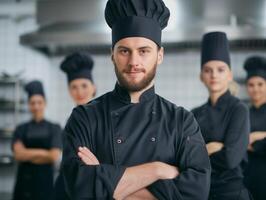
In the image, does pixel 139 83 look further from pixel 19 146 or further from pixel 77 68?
pixel 19 146

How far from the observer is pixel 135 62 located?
1461 millimetres

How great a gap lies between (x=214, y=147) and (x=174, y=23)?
201 centimetres

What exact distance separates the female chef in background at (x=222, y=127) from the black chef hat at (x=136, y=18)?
0.72 meters

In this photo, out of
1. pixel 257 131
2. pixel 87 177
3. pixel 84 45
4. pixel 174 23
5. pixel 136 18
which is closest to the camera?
pixel 87 177

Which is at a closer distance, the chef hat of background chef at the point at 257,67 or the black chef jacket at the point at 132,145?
the black chef jacket at the point at 132,145

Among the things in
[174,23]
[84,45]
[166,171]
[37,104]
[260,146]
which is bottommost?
[260,146]

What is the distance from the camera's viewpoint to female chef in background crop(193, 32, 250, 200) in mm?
2092

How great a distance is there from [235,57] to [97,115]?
12.5 feet

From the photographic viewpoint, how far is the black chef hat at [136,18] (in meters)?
1.52

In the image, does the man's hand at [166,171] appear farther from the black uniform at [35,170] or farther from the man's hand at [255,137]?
the black uniform at [35,170]

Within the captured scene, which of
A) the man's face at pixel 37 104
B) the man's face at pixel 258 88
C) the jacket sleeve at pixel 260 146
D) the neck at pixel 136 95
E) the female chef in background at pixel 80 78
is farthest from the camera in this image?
the man's face at pixel 37 104

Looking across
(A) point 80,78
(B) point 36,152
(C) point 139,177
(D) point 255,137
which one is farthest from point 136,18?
(B) point 36,152

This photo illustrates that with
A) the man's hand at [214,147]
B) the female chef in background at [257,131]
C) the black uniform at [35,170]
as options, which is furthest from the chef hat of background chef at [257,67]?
the black uniform at [35,170]

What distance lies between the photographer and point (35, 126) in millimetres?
3764
